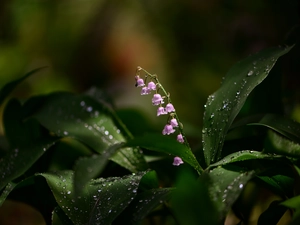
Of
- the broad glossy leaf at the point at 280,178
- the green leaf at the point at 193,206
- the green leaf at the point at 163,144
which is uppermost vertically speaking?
the green leaf at the point at 163,144

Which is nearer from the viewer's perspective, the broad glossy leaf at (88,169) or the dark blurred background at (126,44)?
the broad glossy leaf at (88,169)

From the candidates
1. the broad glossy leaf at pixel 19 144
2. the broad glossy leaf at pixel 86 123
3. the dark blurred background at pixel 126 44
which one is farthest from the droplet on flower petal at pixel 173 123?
the dark blurred background at pixel 126 44

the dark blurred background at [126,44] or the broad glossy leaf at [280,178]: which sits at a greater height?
the dark blurred background at [126,44]

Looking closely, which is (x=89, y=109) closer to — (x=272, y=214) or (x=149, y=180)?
(x=149, y=180)

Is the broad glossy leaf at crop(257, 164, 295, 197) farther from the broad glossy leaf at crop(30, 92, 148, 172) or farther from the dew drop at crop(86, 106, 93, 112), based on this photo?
the dew drop at crop(86, 106, 93, 112)

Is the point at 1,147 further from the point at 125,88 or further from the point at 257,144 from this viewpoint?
the point at 125,88

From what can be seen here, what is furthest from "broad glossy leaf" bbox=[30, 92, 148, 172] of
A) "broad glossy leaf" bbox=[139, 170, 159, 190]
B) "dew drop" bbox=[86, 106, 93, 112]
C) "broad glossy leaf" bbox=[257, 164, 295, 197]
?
"broad glossy leaf" bbox=[257, 164, 295, 197]

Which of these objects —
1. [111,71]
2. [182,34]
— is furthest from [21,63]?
[182,34]

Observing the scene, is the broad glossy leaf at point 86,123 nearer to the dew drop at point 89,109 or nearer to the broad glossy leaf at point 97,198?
the dew drop at point 89,109

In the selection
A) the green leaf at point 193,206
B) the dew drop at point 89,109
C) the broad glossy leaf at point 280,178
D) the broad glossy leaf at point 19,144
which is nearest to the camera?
the green leaf at point 193,206
